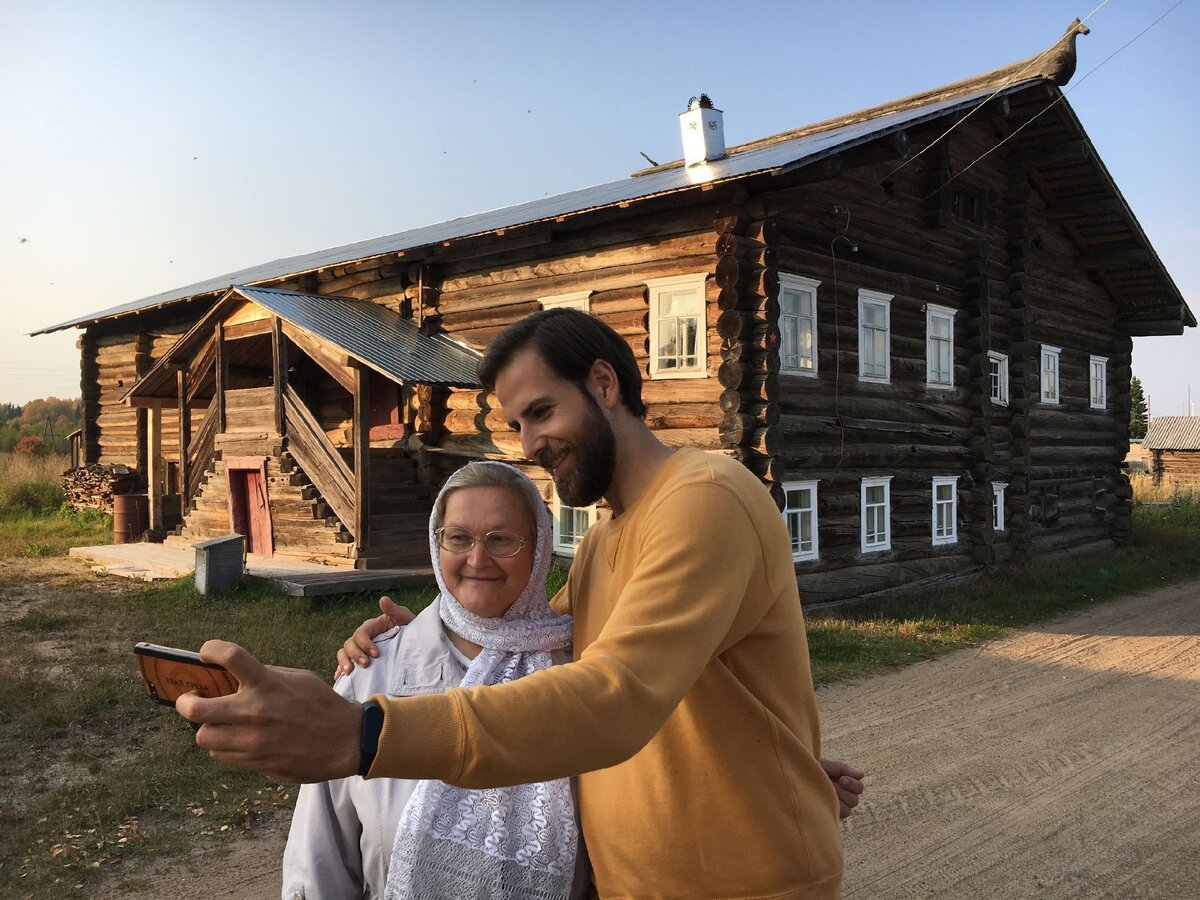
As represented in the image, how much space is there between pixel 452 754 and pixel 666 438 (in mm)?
11045

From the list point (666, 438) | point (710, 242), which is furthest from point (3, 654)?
point (710, 242)

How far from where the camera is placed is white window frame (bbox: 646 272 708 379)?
11.9 m

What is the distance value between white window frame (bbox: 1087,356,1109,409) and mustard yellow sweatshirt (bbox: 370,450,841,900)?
67.9 feet

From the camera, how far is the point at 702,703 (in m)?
1.84

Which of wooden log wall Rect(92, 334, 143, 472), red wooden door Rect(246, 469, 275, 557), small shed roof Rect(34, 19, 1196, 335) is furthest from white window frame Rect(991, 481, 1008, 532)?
wooden log wall Rect(92, 334, 143, 472)

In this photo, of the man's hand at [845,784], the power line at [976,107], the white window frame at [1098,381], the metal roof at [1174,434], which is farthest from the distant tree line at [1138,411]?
the man's hand at [845,784]

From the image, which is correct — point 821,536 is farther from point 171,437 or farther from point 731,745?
point 171,437

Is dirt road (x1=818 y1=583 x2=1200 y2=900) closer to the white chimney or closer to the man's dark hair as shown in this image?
the man's dark hair

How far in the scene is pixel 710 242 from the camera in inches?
468

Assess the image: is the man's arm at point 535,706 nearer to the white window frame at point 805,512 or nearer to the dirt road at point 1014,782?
the dirt road at point 1014,782

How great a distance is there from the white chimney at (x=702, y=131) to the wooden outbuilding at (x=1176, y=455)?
3240 cm

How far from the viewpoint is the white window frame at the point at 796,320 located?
39.9ft

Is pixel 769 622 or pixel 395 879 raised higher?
pixel 769 622

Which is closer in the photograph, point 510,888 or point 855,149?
point 510,888
